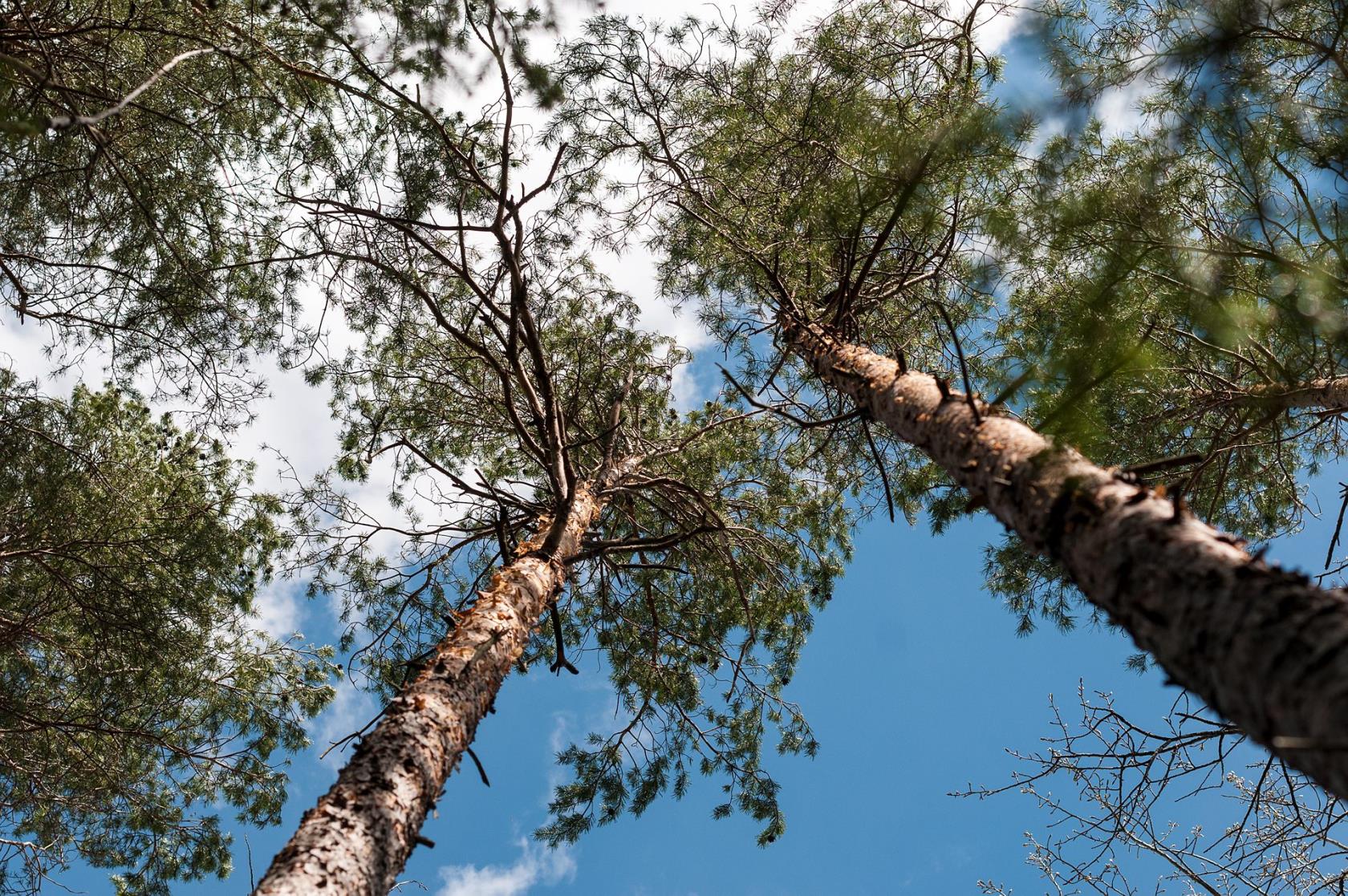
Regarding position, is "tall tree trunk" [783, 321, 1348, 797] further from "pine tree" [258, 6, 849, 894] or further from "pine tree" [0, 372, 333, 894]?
"pine tree" [0, 372, 333, 894]

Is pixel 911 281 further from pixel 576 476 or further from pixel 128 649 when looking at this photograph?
pixel 128 649

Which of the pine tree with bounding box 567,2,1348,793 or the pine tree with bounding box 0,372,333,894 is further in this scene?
the pine tree with bounding box 0,372,333,894

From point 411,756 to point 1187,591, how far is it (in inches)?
97.8

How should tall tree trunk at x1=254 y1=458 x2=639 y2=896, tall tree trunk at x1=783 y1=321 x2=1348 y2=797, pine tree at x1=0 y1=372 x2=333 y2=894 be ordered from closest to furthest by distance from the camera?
tall tree trunk at x1=783 y1=321 x2=1348 y2=797, tall tree trunk at x1=254 y1=458 x2=639 y2=896, pine tree at x1=0 y1=372 x2=333 y2=894

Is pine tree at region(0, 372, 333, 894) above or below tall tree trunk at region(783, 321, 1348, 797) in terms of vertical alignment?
above

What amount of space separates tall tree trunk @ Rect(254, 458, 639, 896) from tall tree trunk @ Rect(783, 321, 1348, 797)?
7.08 feet

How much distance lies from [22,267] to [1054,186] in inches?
265

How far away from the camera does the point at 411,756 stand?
114 inches

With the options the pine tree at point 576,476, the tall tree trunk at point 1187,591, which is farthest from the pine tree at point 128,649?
the tall tree trunk at point 1187,591

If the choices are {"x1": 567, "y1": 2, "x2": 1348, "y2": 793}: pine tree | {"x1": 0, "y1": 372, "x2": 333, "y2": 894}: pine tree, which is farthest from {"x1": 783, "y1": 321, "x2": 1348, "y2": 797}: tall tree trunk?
{"x1": 0, "y1": 372, "x2": 333, "y2": 894}: pine tree

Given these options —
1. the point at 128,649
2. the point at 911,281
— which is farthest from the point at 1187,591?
the point at 128,649

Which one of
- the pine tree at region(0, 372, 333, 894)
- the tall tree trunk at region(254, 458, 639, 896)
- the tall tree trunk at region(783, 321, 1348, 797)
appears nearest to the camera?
the tall tree trunk at region(783, 321, 1348, 797)

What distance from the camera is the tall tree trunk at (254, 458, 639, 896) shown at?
2.34 meters

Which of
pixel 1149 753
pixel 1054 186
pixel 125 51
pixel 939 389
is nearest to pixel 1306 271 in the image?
pixel 1054 186
